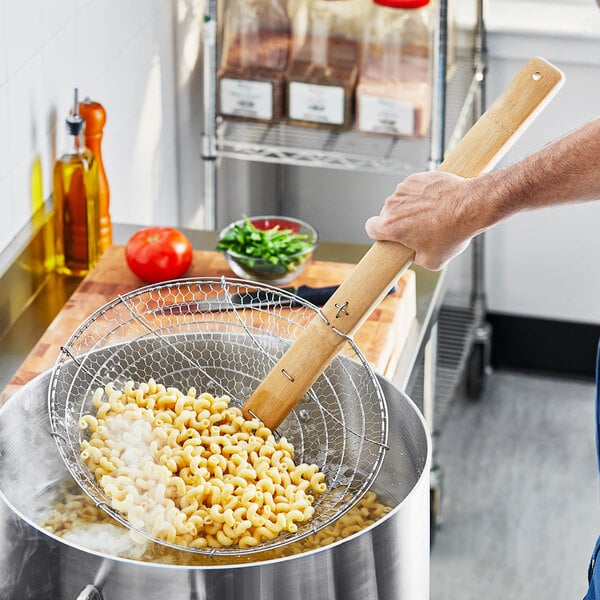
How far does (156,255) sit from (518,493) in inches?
48.7

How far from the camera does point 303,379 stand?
1.21m

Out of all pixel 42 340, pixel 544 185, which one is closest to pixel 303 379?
pixel 544 185

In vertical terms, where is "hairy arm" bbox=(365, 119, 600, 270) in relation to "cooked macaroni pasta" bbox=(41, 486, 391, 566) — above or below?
above

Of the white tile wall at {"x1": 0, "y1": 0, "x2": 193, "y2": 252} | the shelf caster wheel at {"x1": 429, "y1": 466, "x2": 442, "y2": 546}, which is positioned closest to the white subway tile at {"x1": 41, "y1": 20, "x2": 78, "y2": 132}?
the white tile wall at {"x1": 0, "y1": 0, "x2": 193, "y2": 252}

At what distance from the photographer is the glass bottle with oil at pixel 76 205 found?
166 cm

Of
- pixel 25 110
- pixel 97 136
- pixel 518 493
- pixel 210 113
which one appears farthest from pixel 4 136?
pixel 518 493

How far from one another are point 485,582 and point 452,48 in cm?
110

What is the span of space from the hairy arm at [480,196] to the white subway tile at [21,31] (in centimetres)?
64

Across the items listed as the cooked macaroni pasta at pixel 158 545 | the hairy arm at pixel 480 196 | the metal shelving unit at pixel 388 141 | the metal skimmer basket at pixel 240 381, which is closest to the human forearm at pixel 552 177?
the hairy arm at pixel 480 196

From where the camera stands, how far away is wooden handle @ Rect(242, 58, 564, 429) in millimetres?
1202

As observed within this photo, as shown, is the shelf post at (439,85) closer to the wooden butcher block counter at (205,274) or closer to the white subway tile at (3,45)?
the wooden butcher block counter at (205,274)

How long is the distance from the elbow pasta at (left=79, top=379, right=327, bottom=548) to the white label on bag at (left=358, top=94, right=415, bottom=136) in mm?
999

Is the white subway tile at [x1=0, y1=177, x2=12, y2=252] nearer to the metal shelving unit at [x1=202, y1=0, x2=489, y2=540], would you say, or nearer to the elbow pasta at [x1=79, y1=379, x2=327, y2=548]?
the elbow pasta at [x1=79, y1=379, x2=327, y2=548]

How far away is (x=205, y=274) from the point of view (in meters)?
1.74
